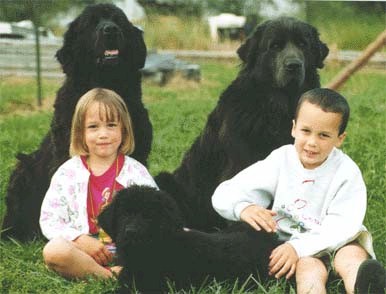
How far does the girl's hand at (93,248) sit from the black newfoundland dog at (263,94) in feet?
3.38

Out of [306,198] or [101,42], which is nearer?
[306,198]

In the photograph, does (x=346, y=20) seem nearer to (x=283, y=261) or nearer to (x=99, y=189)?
(x=99, y=189)

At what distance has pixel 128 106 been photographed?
483cm

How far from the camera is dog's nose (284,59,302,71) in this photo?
448 centimetres

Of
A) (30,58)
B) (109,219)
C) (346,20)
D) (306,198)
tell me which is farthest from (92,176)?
(30,58)

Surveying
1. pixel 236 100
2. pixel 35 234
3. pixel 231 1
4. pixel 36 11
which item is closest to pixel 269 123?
pixel 236 100

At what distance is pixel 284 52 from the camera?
4617mm

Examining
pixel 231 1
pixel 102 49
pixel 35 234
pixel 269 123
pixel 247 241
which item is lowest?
pixel 35 234

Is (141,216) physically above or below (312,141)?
below

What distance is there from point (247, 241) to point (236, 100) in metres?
1.44

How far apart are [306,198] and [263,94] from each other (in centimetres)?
118

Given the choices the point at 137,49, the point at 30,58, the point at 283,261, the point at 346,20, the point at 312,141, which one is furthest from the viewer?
the point at 30,58

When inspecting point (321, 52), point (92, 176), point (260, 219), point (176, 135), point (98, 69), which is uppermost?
point (321, 52)

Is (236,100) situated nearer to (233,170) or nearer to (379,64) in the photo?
(233,170)
